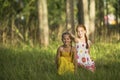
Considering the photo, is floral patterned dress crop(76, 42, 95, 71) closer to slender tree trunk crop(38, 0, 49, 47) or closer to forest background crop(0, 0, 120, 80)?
forest background crop(0, 0, 120, 80)

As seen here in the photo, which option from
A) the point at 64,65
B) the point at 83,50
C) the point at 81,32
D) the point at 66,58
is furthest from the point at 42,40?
the point at 64,65

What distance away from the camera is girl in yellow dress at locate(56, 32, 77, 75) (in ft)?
23.1

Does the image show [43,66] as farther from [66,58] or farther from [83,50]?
[66,58]

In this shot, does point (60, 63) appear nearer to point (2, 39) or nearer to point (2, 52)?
point (2, 52)

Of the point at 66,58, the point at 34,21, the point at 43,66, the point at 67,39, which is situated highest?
the point at 34,21

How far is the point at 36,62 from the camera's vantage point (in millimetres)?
9203

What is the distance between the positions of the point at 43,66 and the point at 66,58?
1479mm

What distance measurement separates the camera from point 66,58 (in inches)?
283

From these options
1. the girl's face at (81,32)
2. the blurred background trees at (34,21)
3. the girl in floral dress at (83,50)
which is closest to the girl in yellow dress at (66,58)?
the girl's face at (81,32)

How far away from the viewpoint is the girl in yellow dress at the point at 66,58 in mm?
7035

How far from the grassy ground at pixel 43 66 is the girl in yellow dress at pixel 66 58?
169 millimetres

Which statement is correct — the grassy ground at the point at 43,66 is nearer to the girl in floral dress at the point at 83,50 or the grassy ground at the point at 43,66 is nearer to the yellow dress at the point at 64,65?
the yellow dress at the point at 64,65

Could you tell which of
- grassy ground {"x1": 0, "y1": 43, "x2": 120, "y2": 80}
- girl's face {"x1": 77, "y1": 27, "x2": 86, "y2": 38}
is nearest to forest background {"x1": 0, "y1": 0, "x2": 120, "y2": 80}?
grassy ground {"x1": 0, "y1": 43, "x2": 120, "y2": 80}

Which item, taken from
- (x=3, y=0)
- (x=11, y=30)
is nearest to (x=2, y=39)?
(x=11, y=30)
